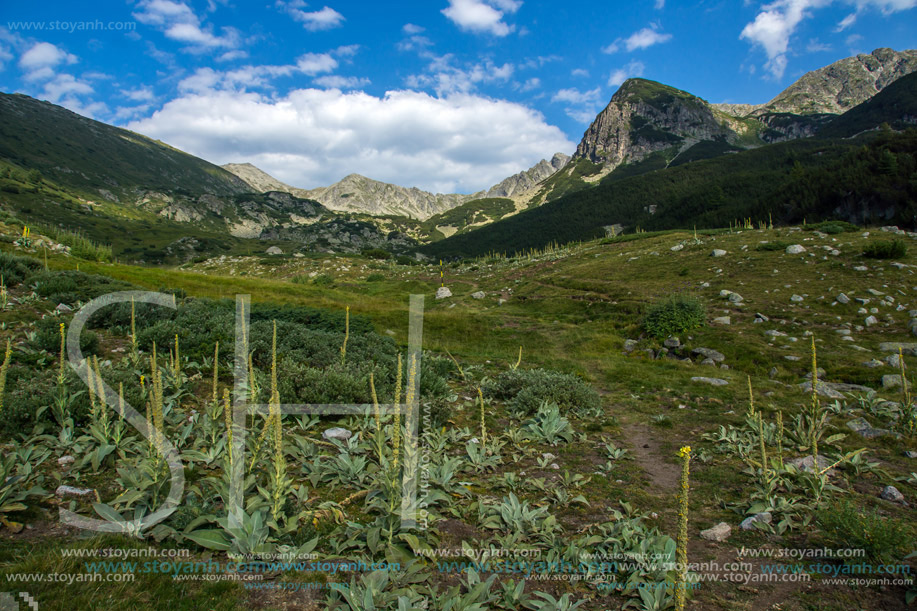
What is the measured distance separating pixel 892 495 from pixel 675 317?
1216 cm

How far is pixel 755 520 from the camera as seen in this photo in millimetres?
4449

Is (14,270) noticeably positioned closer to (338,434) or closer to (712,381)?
(338,434)

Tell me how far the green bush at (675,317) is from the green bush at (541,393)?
8418mm

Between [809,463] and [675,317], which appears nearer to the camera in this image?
[809,463]

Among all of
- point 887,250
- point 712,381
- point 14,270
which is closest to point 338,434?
point 712,381

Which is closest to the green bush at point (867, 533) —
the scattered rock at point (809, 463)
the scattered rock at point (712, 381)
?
the scattered rock at point (809, 463)

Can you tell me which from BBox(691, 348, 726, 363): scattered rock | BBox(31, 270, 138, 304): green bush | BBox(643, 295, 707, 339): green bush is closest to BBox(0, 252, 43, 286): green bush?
BBox(31, 270, 138, 304): green bush

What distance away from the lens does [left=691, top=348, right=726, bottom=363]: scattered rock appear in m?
13.9

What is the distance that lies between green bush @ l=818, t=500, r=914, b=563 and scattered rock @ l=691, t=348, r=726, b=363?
10.7 m

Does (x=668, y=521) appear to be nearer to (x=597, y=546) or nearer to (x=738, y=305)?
(x=597, y=546)

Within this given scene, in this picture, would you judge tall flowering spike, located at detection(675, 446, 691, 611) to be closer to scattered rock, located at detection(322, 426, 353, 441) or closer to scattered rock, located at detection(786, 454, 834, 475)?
scattered rock, located at detection(786, 454, 834, 475)

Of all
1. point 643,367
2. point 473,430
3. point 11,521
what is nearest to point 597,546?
point 473,430

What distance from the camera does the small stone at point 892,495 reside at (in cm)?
489

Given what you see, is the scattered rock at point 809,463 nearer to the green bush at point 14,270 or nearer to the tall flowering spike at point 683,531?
the tall flowering spike at point 683,531
